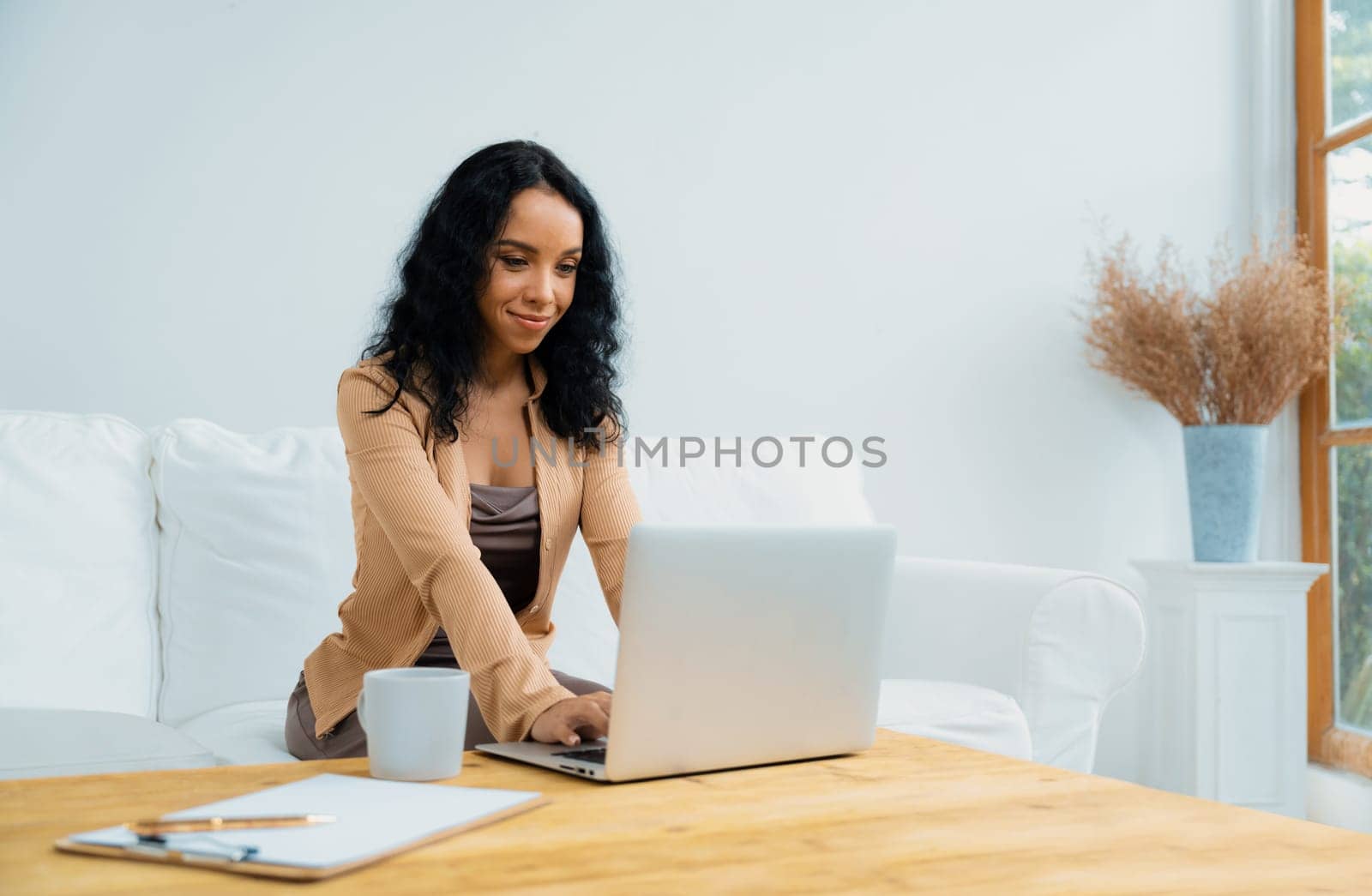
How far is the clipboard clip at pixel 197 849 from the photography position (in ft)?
2.13

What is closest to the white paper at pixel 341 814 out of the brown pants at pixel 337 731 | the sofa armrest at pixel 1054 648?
the brown pants at pixel 337 731

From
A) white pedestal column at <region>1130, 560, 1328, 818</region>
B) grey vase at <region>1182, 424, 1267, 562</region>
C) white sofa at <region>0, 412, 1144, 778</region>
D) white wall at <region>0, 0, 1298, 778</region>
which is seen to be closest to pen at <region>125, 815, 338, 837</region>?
white sofa at <region>0, 412, 1144, 778</region>

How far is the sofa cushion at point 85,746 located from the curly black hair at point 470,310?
0.47 metres

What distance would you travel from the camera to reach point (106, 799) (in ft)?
2.68

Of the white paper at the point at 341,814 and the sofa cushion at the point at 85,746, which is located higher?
the white paper at the point at 341,814

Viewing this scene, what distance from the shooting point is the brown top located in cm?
160

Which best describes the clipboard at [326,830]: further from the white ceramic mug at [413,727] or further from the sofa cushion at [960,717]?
the sofa cushion at [960,717]

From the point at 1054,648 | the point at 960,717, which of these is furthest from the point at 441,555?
the point at 1054,648

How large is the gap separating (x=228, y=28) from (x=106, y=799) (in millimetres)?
2026

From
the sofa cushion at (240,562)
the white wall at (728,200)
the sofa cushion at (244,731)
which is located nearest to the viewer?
the sofa cushion at (244,731)

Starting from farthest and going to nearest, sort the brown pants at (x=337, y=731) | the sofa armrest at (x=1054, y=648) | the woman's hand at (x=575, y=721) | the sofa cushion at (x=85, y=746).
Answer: the sofa armrest at (x=1054, y=648), the brown pants at (x=337, y=731), the sofa cushion at (x=85, y=746), the woman's hand at (x=575, y=721)

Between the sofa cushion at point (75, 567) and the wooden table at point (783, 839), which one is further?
the sofa cushion at point (75, 567)

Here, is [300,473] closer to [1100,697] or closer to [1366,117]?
[1100,697]

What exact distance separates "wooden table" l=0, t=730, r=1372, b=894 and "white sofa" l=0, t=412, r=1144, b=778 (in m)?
0.83
